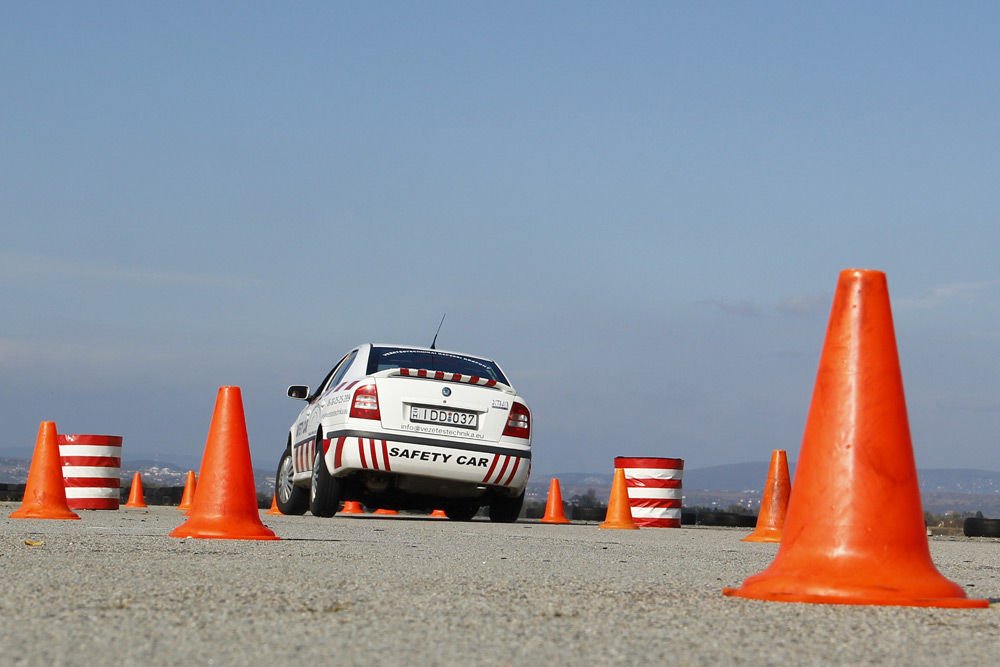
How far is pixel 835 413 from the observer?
5402 mm

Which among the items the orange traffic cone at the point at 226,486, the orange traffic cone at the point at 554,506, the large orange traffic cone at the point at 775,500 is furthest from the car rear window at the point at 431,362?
the orange traffic cone at the point at 226,486

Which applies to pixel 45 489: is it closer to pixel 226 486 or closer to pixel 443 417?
pixel 443 417

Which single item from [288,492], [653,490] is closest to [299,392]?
[288,492]

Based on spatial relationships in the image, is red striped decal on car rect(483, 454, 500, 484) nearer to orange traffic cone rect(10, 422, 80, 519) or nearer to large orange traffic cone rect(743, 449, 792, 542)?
large orange traffic cone rect(743, 449, 792, 542)

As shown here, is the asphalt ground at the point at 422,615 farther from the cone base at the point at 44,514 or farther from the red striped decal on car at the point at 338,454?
the red striped decal on car at the point at 338,454

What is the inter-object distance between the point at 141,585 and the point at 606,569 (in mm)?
2466

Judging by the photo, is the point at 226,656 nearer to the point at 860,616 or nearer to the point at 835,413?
the point at 860,616

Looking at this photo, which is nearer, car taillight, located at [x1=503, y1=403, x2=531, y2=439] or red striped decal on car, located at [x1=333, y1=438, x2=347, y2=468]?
red striped decal on car, located at [x1=333, y1=438, x2=347, y2=468]

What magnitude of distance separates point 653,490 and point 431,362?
3.50 meters


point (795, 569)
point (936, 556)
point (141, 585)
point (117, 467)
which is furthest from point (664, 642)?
point (117, 467)

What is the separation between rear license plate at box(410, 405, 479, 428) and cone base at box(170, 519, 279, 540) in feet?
14.9

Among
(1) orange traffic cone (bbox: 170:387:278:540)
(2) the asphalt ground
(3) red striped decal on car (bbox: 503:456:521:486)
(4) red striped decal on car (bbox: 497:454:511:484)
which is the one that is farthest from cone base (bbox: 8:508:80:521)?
(2) the asphalt ground

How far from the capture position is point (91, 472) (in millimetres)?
16391

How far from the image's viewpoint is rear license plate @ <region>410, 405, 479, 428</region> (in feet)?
43.8
